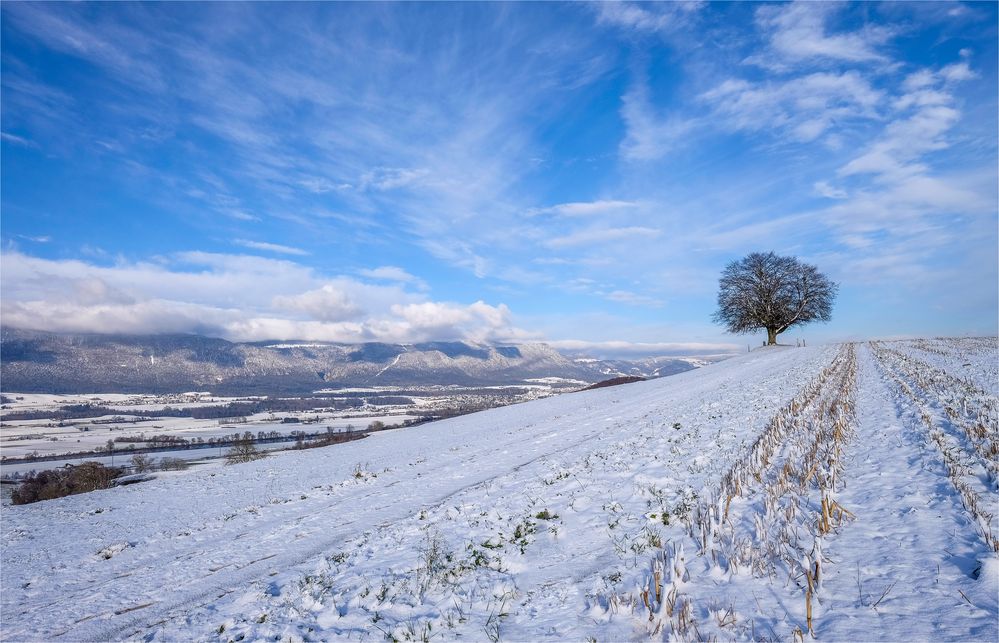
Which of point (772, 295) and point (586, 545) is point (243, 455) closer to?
point (586, 545)

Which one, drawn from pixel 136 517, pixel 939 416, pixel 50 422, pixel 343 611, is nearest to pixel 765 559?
pixel 343 611

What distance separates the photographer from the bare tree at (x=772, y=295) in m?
64.6

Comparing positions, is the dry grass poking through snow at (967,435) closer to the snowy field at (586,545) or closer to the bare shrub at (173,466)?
the snowy field at (586,545)

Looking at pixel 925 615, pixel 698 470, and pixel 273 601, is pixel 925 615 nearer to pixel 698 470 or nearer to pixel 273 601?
pixel 698 470

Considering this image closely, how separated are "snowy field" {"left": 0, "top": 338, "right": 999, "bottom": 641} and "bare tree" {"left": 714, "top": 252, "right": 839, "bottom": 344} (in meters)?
53.1

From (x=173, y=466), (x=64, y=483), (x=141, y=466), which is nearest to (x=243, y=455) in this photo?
(x=141, y=466)

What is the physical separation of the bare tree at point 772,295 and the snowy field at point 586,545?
53107 millimetres

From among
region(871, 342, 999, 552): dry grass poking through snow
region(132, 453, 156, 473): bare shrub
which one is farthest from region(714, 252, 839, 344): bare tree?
region(132, 453, 156, 473): bare shrub

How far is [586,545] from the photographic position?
7578mm

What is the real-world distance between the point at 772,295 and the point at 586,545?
6862 centimetres

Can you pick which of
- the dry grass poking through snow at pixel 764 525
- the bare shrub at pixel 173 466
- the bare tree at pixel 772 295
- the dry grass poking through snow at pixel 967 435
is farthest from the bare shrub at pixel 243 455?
the bare tree at pixel 772 295

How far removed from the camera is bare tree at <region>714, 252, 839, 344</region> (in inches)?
2542

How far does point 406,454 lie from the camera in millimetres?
20375

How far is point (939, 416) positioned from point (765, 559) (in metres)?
11.2
